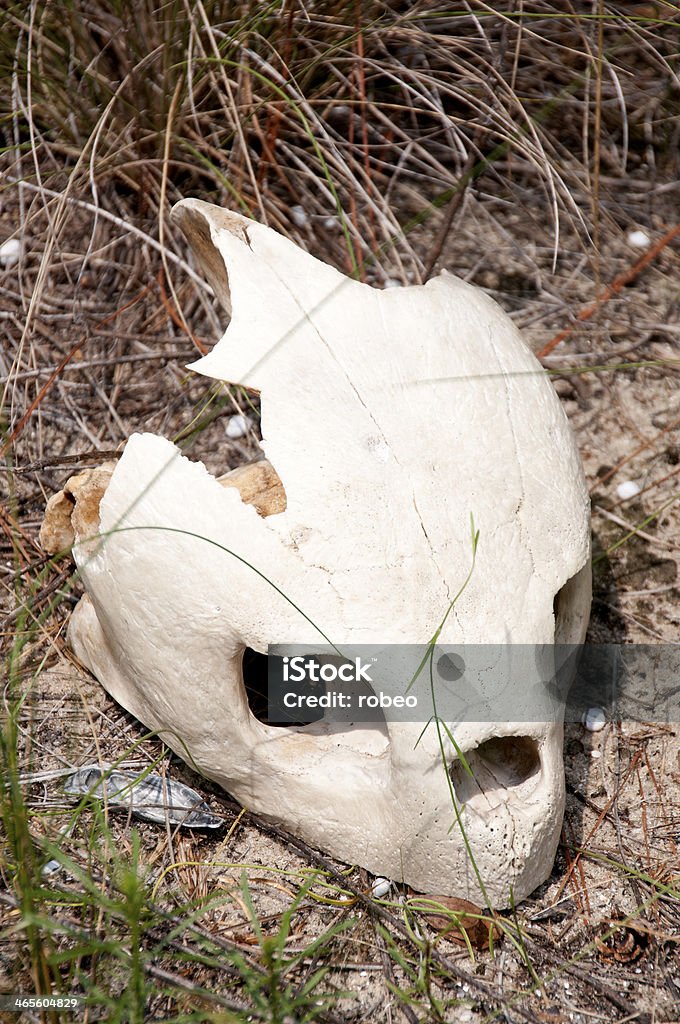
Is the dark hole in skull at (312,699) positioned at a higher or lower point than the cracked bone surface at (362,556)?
lower

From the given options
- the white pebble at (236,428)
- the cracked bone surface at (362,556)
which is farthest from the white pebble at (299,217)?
the cracked bone surface at (362,556)

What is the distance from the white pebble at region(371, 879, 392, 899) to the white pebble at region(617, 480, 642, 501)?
4.35 feet

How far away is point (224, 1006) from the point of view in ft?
5.57

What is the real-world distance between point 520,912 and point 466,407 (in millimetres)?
995

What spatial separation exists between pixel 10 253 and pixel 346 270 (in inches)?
40.6

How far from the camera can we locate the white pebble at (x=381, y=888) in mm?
1980

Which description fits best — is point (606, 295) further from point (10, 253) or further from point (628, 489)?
point (10, 253)

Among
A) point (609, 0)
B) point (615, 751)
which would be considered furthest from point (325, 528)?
point (609, 0)

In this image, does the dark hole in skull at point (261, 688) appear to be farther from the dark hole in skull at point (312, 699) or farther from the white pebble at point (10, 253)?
the white pebble at point (10, 253)

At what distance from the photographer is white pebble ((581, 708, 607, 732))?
2.33 meters

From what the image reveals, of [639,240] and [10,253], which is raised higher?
[10,253]

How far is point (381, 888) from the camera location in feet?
6.51

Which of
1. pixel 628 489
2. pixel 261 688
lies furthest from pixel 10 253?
pixel 628 489

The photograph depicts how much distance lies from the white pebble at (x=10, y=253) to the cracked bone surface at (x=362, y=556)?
126cm
